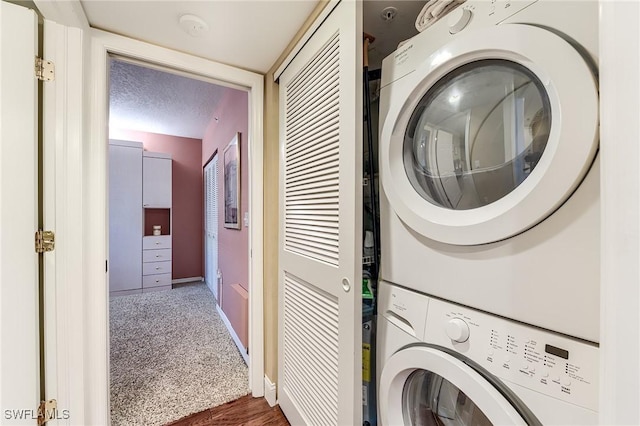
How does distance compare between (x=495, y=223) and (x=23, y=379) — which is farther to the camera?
(x=23, y=379)

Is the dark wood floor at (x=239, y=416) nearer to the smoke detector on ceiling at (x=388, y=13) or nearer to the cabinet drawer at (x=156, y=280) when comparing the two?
the smoke detector on ceiling at (x=388, y=13)

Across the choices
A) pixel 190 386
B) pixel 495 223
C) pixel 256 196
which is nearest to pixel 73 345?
pixel 190 386

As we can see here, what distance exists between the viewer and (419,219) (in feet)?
2.45

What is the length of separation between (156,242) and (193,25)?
3501 millimetres

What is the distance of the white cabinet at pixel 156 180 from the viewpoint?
3.84 metres

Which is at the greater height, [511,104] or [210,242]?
[511,104]

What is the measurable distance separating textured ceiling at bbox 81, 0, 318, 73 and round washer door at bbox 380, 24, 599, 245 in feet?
2.44

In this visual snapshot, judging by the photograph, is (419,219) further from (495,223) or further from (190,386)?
(190,386)

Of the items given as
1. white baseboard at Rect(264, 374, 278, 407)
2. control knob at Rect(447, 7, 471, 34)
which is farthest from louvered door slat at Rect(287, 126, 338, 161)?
white baseboard at Rect(264, 374, 278, 407)

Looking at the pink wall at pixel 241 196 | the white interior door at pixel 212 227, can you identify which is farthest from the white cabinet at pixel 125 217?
the pink wall at pixel 241 196

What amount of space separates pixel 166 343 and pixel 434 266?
8.15 feet

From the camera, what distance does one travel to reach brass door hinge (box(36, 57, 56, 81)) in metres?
1.11

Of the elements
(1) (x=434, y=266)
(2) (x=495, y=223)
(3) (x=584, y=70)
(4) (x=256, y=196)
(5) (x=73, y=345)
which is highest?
(3) (x=584, y=70)

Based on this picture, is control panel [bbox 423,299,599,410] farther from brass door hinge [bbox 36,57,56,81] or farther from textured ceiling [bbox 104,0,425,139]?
brass door hinge [bbox 36,57,56,81]
